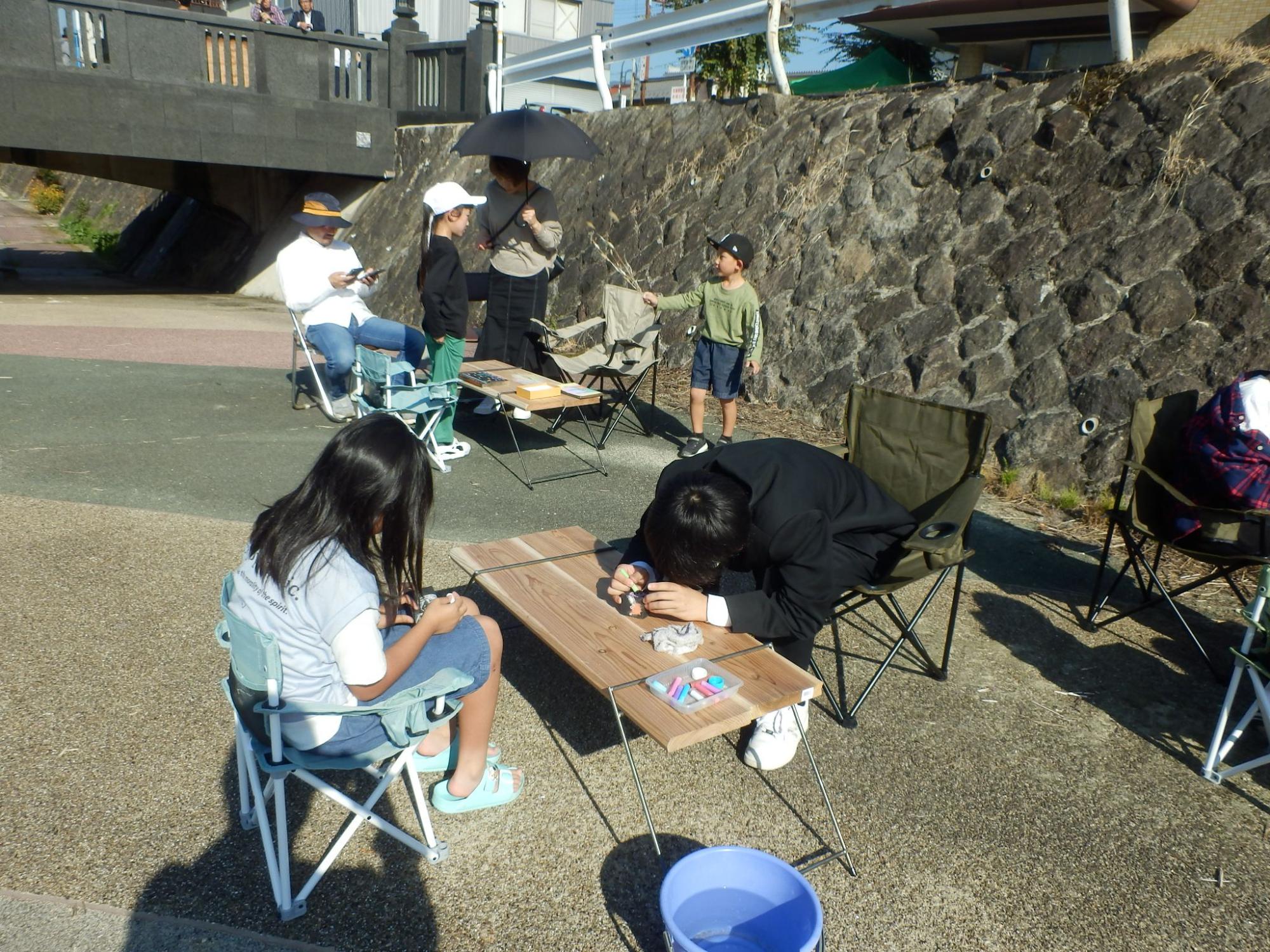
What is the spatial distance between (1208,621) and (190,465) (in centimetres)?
580

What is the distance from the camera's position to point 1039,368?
6.36 metres

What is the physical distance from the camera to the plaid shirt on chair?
3715 mm

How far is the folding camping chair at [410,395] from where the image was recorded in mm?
5613

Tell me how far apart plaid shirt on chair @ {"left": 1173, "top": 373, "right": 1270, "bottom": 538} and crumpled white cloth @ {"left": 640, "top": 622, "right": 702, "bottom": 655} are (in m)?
2.43

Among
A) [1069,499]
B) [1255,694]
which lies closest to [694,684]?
[1255,694]

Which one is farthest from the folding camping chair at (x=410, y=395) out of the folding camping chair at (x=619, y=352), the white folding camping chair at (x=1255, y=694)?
the white folding camping chair at (x=1255, y=694)

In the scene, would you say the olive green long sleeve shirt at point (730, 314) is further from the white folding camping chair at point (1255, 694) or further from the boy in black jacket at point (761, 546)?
the white folding camping chair at point (1255, 694)

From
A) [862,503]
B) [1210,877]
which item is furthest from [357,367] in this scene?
[1210,877]

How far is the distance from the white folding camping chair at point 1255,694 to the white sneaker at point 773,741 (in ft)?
4.67

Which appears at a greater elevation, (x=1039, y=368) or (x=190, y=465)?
(x=1039, y=368)

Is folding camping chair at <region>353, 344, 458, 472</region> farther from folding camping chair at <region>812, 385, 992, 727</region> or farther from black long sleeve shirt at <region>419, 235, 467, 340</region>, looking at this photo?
folding camping chair at <region>812, 385, 992, 727</region>

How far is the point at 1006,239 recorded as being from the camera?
22.3 ft

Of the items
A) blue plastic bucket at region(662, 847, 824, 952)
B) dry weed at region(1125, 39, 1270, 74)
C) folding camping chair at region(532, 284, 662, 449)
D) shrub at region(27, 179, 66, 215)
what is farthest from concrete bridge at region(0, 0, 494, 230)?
shrub at region(27, 179, 66, 215)

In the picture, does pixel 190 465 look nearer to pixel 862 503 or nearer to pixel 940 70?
pixel 862 503
